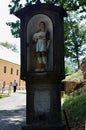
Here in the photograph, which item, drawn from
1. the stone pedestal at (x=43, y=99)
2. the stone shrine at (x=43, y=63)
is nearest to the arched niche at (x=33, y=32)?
the stone shrine at (x=43, y=63)

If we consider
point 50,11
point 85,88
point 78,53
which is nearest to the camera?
point 50,11

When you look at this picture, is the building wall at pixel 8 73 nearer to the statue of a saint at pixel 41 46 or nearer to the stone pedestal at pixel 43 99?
the statue of a saint at pixel 41 46

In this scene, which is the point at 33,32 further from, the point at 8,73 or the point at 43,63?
the point at 8,73

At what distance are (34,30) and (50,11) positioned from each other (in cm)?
96

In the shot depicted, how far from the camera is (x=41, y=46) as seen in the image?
11.3 meters

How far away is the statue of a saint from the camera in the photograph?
37.2 feet

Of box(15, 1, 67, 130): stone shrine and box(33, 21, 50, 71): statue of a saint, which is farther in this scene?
box(33, 21, 50, 71): statue of a saint

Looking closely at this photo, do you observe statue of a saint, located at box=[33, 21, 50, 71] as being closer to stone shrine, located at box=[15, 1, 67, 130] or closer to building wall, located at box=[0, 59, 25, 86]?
stone shrine, located at box=[15, 1, 67, 130]

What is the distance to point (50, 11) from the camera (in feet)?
37.1

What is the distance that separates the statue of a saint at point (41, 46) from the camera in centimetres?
A: 1135

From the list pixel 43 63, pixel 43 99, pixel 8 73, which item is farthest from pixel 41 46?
pixel 8 73

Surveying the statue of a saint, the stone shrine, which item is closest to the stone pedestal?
the stone shrine

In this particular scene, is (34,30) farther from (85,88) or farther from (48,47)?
(85,88)

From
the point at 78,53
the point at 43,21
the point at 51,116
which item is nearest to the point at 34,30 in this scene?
A: the point at 43,21
